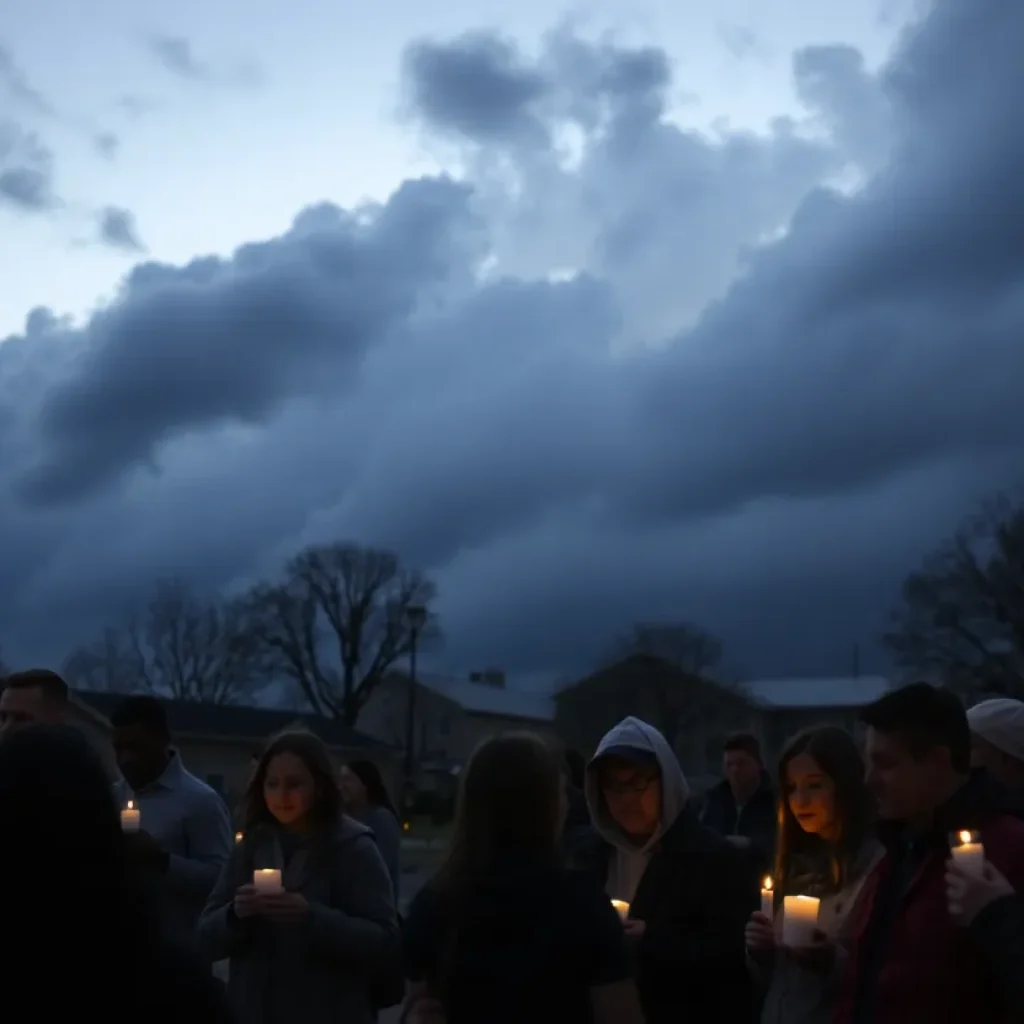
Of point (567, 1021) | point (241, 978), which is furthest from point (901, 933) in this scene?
point (241, 978)

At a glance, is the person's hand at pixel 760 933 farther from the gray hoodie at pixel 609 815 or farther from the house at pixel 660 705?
the house at pixel 660 705

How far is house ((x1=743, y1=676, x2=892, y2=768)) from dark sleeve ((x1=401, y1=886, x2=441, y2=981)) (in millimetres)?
82259

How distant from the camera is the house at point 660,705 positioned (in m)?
70.3

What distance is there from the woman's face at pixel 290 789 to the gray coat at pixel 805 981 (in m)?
1.75

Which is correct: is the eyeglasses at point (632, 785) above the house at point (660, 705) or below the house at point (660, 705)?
below

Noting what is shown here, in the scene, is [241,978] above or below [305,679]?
below

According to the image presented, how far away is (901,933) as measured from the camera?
3.71 metres

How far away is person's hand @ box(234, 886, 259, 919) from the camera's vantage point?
15.9 ft

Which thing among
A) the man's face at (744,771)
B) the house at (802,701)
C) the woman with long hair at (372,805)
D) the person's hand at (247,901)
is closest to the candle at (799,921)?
the person's hand at (247,901)

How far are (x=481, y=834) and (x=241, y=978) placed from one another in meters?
1.97

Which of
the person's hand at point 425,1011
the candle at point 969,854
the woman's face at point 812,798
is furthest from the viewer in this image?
the woman's face at point 812,798

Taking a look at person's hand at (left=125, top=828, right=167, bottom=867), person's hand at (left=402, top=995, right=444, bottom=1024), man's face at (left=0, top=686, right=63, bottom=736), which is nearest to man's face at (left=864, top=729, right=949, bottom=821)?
person's hand at (left=402, top=995, right=444, bottom=1024)

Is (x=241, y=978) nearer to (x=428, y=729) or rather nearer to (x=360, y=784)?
Result: (x=360, y=784)

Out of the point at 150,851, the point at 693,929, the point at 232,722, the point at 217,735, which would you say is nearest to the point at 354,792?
the point at 150,851
